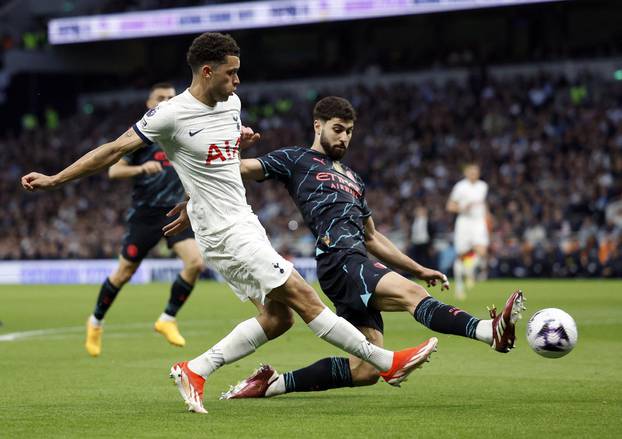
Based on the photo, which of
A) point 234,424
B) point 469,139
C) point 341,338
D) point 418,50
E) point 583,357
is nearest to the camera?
point 234,424

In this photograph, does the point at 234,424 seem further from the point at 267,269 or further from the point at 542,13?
the point at 542,13

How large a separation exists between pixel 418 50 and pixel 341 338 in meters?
33.5

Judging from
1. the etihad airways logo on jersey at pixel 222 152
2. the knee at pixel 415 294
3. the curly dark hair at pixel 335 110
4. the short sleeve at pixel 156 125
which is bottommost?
the knee at pixel 415 294

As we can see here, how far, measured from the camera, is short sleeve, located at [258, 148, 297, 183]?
755 cm

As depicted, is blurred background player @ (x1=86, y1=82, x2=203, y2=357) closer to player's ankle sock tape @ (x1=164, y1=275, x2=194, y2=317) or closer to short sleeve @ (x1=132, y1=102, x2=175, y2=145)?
player's ankle sock tape @ (x1=164, y1=275, x2=194, y2=317)

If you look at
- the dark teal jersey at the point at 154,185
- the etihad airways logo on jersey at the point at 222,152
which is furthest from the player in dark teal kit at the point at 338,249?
the dark teal jersey at the point at 154,185

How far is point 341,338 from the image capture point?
22.6 feet

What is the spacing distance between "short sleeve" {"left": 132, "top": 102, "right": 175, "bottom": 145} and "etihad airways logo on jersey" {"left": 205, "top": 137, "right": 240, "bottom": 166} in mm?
262

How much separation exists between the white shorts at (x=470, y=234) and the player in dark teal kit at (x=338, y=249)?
1409 centimetres

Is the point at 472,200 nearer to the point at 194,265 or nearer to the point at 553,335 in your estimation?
the point at 194,265

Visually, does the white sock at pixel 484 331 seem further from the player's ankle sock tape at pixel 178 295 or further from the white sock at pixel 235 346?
the player's ankle sock tape at pixel 178 295

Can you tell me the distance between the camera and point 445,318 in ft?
22.8

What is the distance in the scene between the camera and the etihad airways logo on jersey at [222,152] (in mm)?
6910

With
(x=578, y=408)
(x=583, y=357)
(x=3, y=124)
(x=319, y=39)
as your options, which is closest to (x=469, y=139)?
(x=319, y=39)
